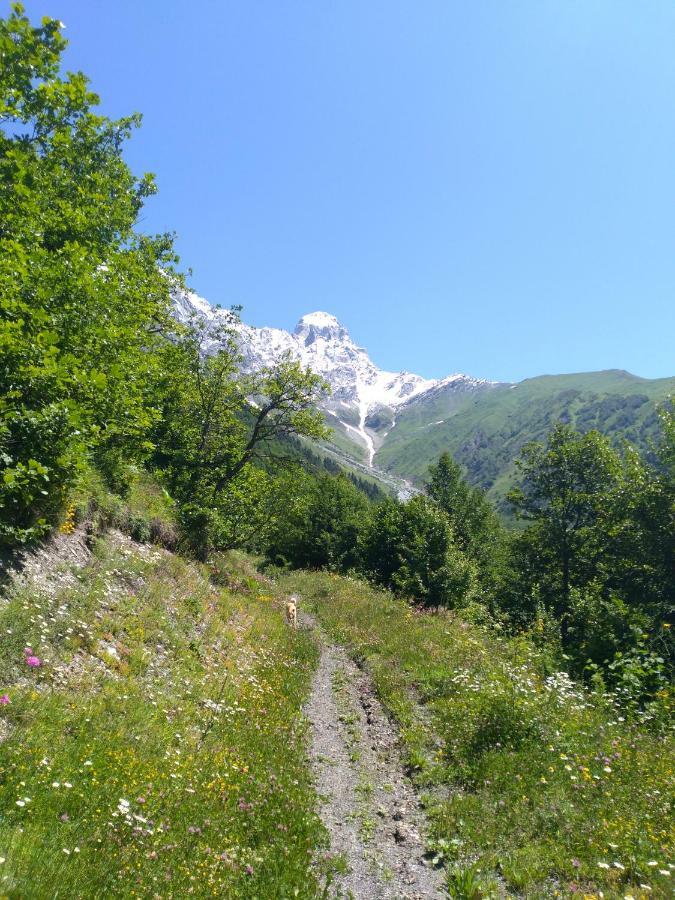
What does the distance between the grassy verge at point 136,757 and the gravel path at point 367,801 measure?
0.54 m

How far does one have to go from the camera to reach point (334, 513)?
198 feet

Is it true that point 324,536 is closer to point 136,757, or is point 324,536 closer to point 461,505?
point 461,505

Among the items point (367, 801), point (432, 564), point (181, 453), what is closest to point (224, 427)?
point (181, 453)

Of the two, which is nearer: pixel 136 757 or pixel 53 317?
pixel 136 757

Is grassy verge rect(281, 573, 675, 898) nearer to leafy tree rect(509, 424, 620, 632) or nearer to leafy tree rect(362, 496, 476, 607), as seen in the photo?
leafy tree rect(362, 496, 476, 607)

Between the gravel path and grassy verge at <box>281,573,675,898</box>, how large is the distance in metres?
0.44

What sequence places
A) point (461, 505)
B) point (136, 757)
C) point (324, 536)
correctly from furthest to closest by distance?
point (461, 505)
point (324, 536)
point (136, 757)

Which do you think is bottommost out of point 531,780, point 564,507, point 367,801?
point 367,801

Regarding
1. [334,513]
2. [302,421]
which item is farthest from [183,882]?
[334,513]

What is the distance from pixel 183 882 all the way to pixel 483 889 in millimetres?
4130

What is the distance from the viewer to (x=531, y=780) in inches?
342

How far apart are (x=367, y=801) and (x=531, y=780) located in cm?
325

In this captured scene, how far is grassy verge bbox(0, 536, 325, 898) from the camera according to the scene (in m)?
4.79

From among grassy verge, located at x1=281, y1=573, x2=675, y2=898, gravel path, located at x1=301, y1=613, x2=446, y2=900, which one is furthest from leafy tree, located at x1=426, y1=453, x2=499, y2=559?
gravel path, located at x1=301, y1=613, x2=446, y2=900
